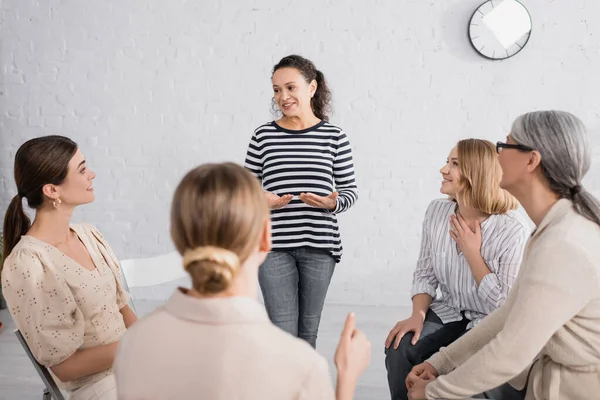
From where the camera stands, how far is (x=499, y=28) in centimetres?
409

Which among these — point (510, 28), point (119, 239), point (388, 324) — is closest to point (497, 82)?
point (510, 28)

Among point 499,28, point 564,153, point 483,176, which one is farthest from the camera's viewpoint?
point 499,28

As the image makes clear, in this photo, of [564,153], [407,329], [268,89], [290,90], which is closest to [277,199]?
[290,90]

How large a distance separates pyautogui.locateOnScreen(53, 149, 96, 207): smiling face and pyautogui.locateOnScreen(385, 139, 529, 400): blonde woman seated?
3.60 feet

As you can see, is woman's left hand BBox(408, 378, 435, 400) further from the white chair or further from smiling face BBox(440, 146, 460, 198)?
the white chair

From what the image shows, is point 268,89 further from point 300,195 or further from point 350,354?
point 350,354

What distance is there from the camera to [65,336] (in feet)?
5.94

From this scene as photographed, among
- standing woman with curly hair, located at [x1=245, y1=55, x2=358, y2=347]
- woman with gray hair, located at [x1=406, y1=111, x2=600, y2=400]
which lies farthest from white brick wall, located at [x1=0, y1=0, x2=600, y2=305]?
woman with gray hair, located at [x1=406, y1=111, x2=600, y2=400]

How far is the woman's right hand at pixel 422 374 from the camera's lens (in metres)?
1.82

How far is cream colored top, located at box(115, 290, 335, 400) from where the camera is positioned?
1.11 meters

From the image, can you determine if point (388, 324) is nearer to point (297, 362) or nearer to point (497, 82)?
point (497, 82)

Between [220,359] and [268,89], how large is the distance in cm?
334

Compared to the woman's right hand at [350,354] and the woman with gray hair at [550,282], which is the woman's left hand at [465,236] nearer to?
the woman with gray hair at [550,282]

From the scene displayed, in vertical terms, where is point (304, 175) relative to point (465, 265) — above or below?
above
